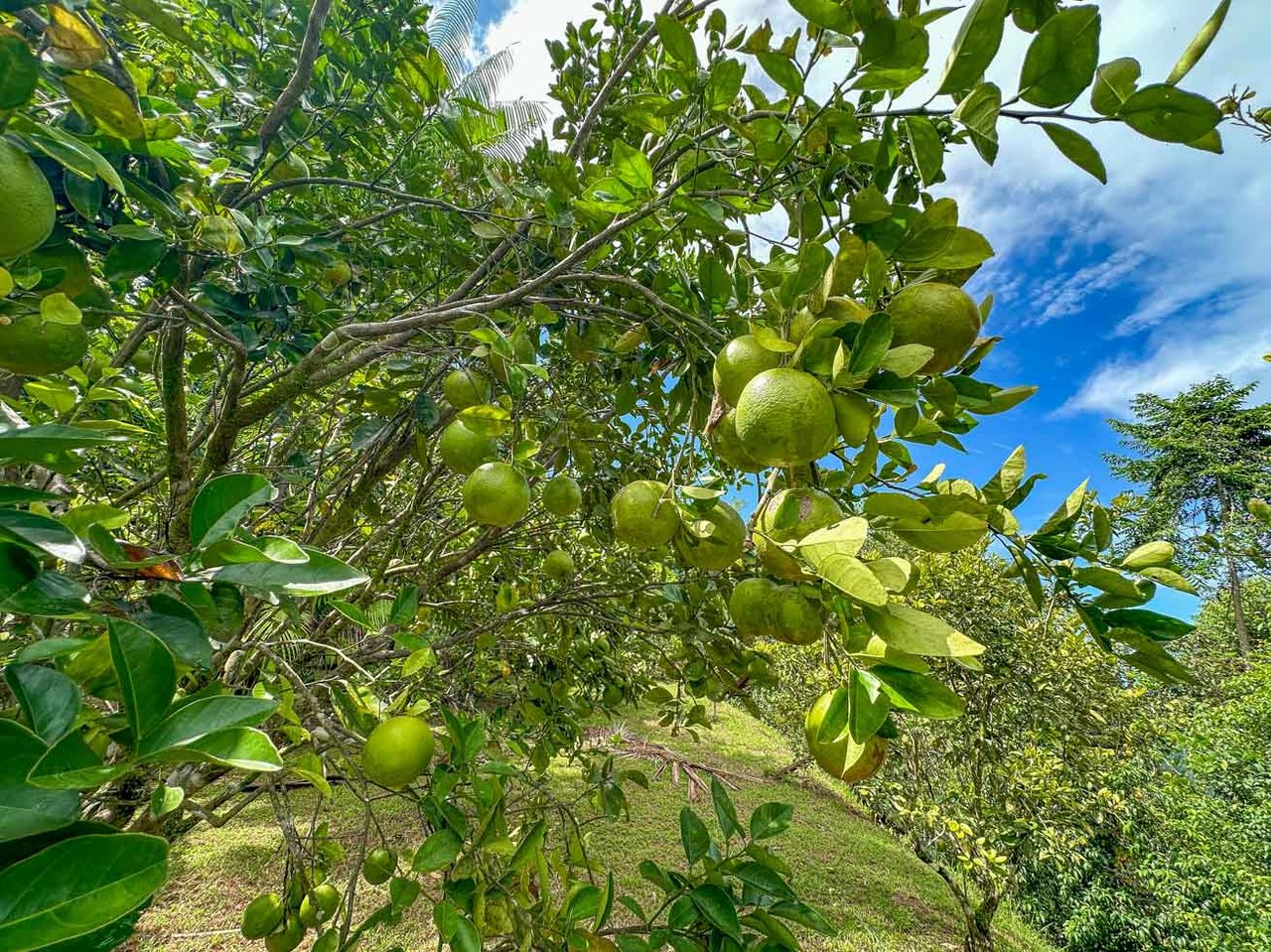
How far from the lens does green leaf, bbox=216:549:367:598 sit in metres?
0.55

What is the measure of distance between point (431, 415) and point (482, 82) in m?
4.37

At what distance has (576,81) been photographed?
175cm

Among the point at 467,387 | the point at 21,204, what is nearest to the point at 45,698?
the point at 21,204

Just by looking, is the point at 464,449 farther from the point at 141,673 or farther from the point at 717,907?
the point at 717,907

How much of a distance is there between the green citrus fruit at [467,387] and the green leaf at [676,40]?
0.70 metres

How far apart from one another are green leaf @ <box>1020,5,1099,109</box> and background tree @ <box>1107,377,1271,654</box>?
20.7m

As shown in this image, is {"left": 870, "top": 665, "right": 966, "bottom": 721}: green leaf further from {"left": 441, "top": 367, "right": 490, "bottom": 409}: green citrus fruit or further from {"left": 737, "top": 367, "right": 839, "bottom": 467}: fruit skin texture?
{"left": 441, "top": 367, "right": 490, "bottom": 409}: green citrus fruit

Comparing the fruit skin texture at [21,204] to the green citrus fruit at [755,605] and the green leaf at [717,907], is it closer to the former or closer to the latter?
the green citrus fruit at [755,605]

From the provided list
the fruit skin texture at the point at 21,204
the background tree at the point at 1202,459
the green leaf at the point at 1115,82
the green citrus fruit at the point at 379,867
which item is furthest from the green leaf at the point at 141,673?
the background tree at the point at 1202,459

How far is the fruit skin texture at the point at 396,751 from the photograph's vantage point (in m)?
1.01

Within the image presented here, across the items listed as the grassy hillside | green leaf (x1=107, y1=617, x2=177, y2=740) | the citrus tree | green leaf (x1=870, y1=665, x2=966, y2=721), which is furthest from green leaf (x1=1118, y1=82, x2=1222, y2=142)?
the grassy hillside

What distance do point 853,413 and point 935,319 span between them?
0.56ft

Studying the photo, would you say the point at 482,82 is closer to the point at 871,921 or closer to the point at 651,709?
the point at 871,921

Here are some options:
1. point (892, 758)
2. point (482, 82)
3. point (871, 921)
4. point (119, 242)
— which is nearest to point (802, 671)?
point (892, 758)
